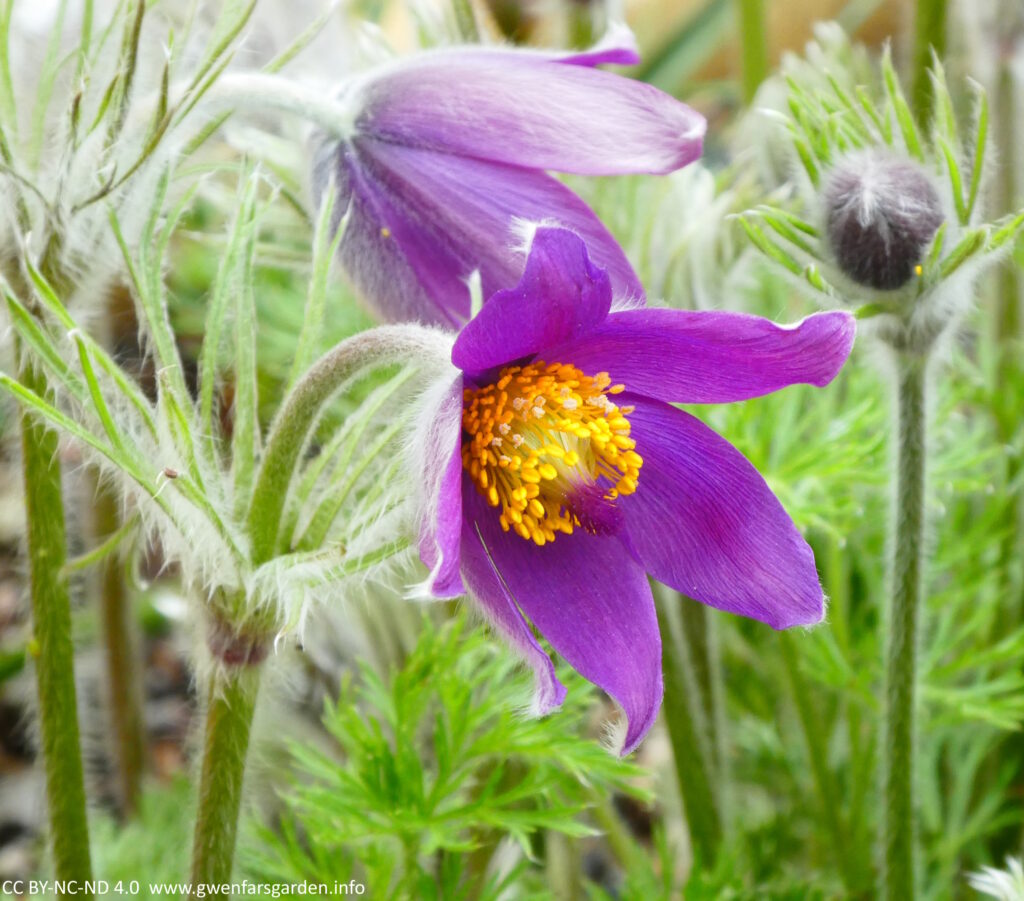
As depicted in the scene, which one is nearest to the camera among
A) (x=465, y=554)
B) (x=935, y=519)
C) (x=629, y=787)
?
(x=465, y=554)

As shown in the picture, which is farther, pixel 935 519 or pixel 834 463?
pixel 935 519

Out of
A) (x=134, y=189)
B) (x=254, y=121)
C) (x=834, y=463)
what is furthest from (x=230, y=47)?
Result: (x=254, y=121)

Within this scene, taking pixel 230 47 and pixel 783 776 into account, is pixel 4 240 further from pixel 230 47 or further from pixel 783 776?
pixel 783 776

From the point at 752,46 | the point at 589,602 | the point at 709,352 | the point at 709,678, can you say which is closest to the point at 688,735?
the point at 709,678

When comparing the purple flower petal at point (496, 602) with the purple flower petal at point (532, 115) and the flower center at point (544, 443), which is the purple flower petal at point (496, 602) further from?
the purple flower petal at point (532, 115)

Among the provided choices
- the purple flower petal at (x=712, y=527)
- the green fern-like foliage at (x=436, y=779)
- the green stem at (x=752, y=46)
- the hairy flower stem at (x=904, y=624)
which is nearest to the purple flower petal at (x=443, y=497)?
the purple flower petal at (x=712, y=527)

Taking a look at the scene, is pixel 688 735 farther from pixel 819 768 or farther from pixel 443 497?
pixel 443 497

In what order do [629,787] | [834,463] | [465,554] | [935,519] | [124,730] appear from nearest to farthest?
[465,554]
[629,787]
[834,463]
[935,519]
[124,730]

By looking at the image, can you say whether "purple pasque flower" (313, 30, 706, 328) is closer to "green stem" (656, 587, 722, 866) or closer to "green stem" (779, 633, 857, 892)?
"green stem" (656, 587, 722, 866)
